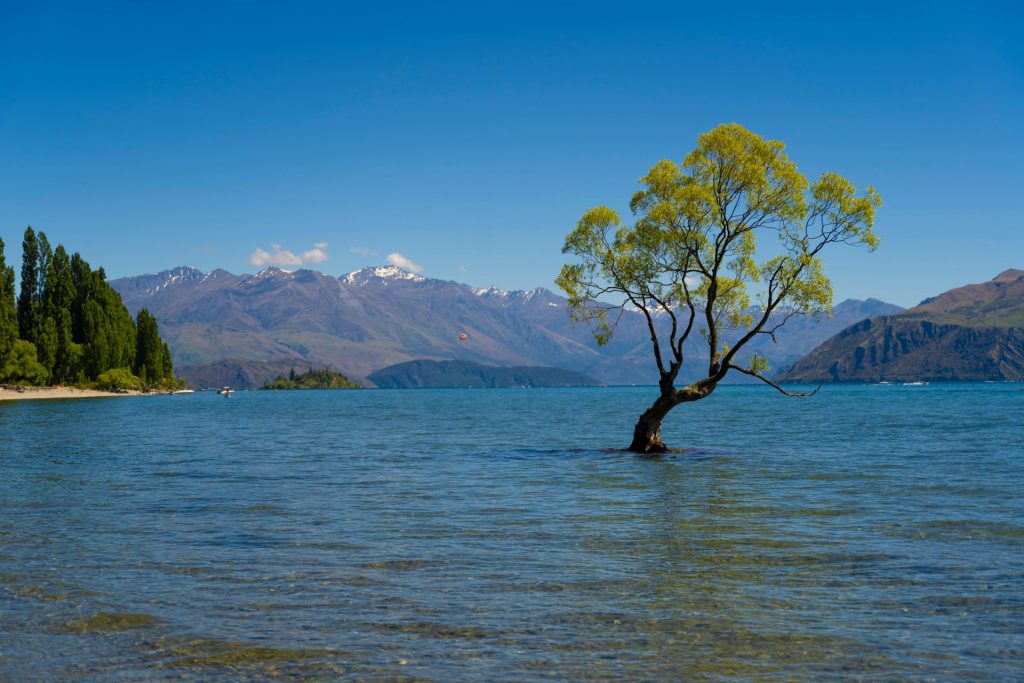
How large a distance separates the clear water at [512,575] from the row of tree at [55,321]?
124 meters

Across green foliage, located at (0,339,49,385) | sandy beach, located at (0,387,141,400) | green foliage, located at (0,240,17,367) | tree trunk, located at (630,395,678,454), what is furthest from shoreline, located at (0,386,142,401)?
tree trunk, located at (630,395,678,454)

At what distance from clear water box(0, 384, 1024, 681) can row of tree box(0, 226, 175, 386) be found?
124m

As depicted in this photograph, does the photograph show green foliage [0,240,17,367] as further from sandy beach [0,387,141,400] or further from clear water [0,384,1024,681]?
clear water [0,384,1024,681]

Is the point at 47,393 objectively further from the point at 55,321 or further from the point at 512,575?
the point at 512,575

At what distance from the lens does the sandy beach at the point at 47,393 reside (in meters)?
154

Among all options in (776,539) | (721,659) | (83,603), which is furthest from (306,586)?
(776,539)

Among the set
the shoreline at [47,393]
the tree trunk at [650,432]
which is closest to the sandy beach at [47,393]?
the shoreline at [47,393]

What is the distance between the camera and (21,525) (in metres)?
25.8

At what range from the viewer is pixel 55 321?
169500mm

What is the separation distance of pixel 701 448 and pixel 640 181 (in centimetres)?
2091

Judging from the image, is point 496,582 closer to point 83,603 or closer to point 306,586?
point 306,586

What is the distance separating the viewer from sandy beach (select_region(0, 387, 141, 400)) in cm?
15412

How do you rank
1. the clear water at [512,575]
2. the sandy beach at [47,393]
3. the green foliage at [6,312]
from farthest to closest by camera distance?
1. the sandy beach at [47,393]
2. the green foliage at [6,312]
3. the clear water at [512,575]

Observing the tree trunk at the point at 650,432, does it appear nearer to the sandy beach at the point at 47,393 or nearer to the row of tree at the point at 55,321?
the row of tree at the point at 55,321
